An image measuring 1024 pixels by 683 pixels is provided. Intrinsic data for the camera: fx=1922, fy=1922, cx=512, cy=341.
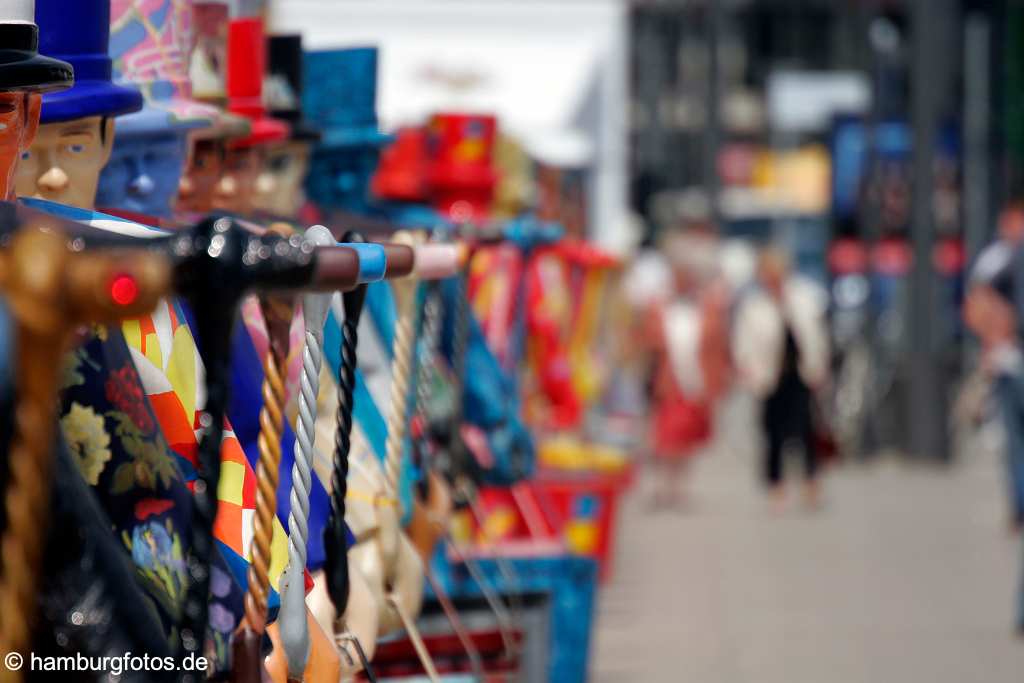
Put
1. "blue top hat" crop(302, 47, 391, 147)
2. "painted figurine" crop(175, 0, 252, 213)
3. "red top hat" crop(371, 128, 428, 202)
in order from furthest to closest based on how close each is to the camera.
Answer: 1. "red top hat" crop(371, 128, 428, 202)
2. "blue top hat" crop(302, 47, 391, 147)
3. "painted figurine" crop(175, 0, 252, 213)

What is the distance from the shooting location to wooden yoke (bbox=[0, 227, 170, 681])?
54.7 inches

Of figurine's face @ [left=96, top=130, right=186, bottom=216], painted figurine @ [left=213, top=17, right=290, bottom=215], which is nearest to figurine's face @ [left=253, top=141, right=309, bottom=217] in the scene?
painted figurine @ [left=213, top=17, right=290, bottom=215]

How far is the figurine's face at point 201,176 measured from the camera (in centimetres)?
368

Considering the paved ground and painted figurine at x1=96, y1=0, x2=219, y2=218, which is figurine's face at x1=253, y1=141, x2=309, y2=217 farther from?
the paved ground

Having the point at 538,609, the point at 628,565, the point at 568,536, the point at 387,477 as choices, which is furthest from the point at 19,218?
the point at 628,565

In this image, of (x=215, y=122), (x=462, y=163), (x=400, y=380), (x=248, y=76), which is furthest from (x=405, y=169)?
(x=400, y=380)

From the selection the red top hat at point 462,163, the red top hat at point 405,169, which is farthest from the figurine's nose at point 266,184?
the red top hat at point 462,163

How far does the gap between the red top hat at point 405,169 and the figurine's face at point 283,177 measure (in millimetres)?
2354

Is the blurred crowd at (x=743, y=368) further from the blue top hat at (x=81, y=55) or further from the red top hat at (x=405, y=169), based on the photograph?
the blue top hat at (x=81, y=55)

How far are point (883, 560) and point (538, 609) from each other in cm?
535

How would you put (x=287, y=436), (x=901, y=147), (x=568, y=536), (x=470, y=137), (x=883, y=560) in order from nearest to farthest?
1. (x=287, y=436)
2. (x=470, y=137)
3. (x=568, y=536)
4. (x=883, y=560)
5. (x=901, y=147)

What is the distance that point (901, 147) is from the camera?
15.3 m

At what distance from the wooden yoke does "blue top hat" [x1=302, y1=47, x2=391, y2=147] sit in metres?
3.82

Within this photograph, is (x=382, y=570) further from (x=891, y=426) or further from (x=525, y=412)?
(x=891, y=426)
